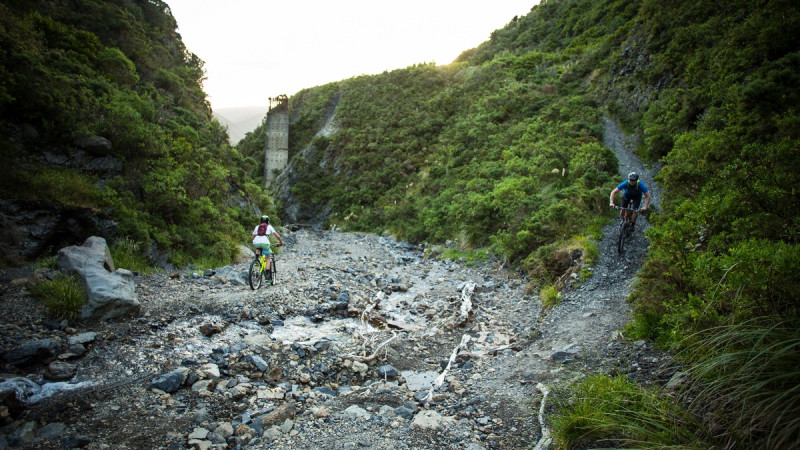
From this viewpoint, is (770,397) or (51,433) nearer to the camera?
(770,397)

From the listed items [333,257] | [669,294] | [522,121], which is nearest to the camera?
A: [669,294]

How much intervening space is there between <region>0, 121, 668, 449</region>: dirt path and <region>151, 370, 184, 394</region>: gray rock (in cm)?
5

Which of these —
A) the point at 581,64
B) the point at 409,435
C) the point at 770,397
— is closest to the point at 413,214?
the point at 581,64

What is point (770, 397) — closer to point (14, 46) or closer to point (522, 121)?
point (14, 46)

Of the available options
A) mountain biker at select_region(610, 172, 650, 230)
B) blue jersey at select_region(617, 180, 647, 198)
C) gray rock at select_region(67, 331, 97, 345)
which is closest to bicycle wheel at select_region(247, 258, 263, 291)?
gray rock at select_region(67, 331, 97, 345)

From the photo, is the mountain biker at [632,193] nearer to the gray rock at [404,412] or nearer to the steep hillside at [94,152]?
the gray rock at [404,412]

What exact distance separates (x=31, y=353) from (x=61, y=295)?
4.80 ft

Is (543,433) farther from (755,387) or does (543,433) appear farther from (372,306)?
(372,306)

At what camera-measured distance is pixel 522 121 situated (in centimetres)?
2595

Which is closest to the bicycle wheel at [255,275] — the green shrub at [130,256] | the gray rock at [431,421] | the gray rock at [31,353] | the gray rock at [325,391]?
the green shrub at [130,256]

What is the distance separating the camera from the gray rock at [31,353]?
16.6 feet

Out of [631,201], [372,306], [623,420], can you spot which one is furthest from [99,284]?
[631,201]

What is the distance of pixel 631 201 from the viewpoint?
984cm

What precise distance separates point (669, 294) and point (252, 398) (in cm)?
656
